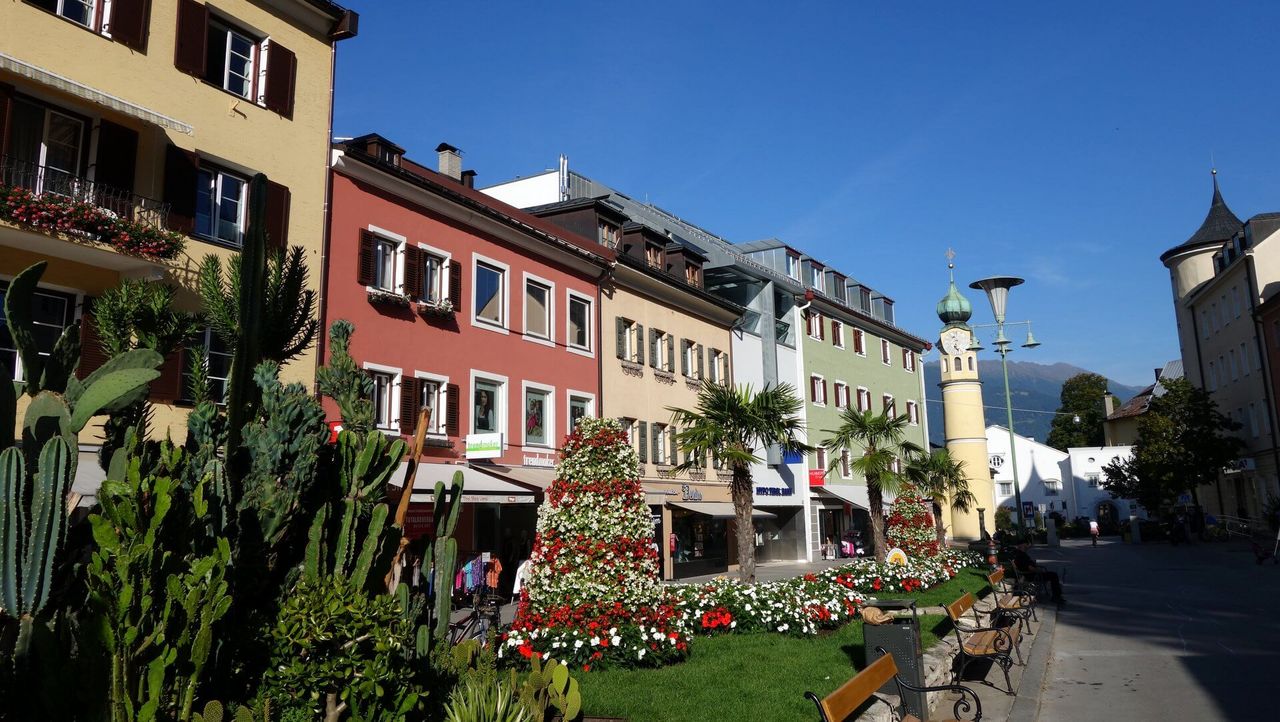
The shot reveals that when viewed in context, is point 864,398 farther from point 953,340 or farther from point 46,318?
point 46,318

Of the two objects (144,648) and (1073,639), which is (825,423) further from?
(144,648)

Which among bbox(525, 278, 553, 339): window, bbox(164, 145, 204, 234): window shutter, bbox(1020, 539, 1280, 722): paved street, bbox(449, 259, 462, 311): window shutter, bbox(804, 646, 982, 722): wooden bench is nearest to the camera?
bbox(804, 646, 982, 722): wooden bench

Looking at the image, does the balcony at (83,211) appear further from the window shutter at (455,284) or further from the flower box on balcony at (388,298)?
the window shutter at (455,284)

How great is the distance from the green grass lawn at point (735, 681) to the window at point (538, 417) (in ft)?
43.2

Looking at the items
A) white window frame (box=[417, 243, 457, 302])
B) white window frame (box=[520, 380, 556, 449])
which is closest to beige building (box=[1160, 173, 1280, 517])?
white window frame (box=[520, 380, 556, 449])

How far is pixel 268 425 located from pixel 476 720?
8.01 ft

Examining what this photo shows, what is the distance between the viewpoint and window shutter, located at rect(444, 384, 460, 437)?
21.3 metres

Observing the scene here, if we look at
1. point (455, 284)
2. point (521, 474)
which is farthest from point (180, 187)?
point (521, 474)

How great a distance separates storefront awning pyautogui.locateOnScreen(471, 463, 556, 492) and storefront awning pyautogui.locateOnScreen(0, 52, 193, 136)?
9.82m

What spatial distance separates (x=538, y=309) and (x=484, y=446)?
574 cm

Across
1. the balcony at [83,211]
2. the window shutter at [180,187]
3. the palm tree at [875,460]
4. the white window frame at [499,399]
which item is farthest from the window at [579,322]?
the balcony at [83,211]

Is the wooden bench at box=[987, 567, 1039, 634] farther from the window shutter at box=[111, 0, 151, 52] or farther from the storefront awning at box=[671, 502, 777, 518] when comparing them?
the window shutter at box=[111, 0, 151, 52]

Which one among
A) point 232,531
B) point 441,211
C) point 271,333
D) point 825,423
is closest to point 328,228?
point 441,211

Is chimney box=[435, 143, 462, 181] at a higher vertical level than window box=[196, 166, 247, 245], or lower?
higher
